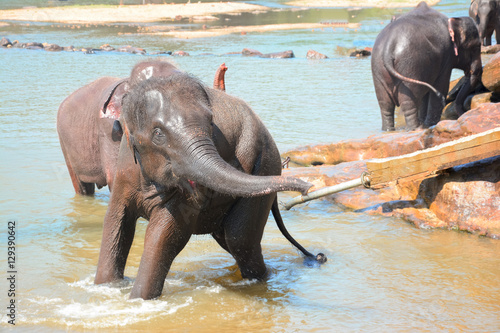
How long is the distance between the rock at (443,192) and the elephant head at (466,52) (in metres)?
3.29

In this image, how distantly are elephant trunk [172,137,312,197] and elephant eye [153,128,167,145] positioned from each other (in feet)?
0.48

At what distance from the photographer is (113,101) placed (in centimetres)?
564

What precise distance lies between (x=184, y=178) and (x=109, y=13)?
39903 mm

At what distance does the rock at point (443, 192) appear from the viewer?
614 centimetres

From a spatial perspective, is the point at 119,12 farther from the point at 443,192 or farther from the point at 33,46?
the point at 443,192

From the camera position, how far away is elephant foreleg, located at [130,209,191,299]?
433 centimetres

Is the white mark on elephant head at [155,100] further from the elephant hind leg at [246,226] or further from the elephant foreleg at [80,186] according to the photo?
the elephant foreleg at [80,186]

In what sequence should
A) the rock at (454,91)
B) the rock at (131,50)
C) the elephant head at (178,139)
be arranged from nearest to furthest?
the elephant head at (178,139) < the rock at (454,91) < the rock at (131,50)

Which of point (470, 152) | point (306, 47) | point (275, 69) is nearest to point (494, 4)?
point (275, 69)

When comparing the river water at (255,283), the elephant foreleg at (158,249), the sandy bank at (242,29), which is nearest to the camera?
the elephant foreleg at (158,249)

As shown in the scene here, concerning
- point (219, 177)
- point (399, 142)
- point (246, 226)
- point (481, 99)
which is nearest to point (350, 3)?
point (481, 99)

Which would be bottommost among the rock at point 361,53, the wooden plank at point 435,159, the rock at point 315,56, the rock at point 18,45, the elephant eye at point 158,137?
the rock at point 18,45

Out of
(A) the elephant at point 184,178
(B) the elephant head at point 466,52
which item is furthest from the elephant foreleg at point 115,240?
(B) the elephant head at point 466,52

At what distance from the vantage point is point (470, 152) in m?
5.98
